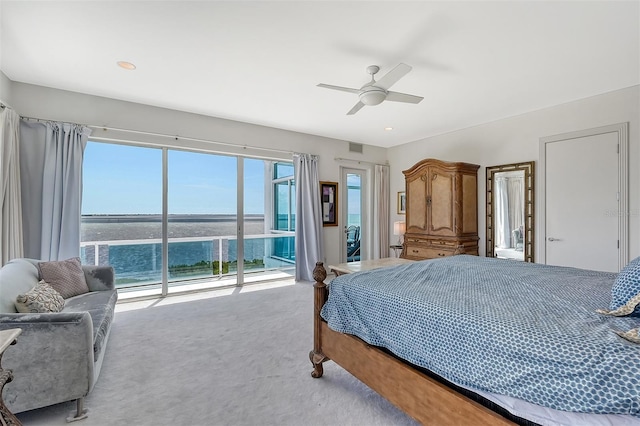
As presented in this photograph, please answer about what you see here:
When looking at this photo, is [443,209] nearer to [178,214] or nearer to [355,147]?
[355,147]

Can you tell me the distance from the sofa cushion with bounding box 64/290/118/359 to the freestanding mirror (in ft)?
15.3

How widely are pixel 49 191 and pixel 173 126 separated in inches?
62.5

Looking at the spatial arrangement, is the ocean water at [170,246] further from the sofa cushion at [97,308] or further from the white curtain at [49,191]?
the sofa cushion at [97,308]

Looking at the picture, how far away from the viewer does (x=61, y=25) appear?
2.16m

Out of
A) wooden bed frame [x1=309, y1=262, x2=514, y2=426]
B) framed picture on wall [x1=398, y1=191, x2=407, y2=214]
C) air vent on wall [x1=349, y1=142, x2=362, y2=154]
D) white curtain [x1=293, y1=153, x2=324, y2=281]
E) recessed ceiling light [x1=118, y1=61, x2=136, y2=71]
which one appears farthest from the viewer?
framed picture on wall [x1=398, y1=191, x2=407, y2=214]

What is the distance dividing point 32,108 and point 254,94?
2467 millimetres

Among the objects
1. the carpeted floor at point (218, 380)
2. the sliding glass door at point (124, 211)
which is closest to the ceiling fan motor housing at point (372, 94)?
the carpeted floor at point (218, 380)

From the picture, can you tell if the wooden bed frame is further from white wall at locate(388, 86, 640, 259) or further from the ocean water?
white wall at locate(388, 86, 640, 259)

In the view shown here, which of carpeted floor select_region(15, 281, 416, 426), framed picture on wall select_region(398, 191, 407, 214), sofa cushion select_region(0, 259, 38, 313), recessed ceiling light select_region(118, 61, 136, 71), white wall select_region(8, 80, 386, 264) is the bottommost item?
carpeted floor select_region(15, 281, 416, 426)

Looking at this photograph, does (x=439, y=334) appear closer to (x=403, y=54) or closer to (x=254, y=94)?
(x=403, y=54)

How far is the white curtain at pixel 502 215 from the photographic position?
4.11m

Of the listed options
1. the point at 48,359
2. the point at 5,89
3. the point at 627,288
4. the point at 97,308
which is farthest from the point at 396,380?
the point at 5,89

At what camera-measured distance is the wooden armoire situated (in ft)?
13.7

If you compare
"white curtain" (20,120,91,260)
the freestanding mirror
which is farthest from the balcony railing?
the freestanding mirror
